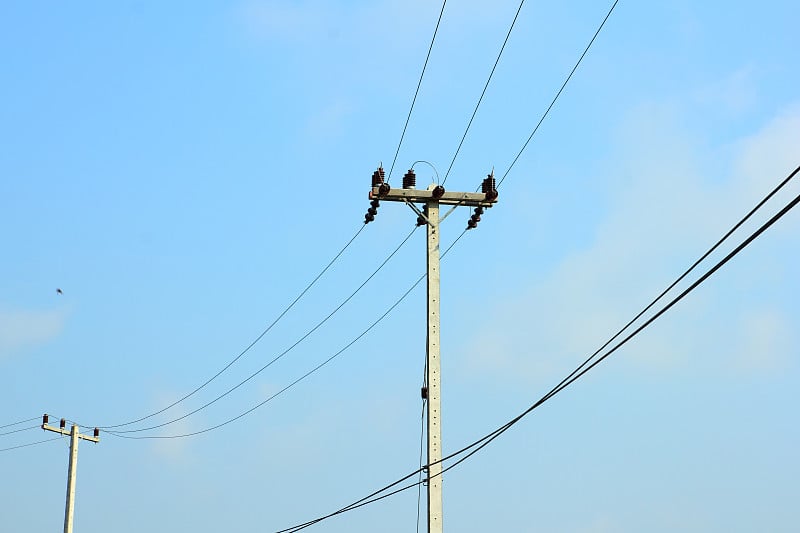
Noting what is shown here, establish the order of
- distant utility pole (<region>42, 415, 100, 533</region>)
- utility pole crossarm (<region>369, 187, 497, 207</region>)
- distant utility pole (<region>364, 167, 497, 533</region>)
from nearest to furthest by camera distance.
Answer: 1. distant utility pole (<region>364, 167, 497, 533</region>)
2. utility pole crossarm (<region>369, 187, 497, 207</region>)
3. distant utility pole (<region>42, 415, 100, 533</region>)

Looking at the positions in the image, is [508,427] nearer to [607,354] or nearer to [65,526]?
[607,354]

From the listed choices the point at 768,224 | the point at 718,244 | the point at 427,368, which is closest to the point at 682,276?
the point at 718,244

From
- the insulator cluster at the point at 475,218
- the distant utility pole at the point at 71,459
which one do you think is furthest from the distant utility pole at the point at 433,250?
the distant utility pole at the point at 71,459

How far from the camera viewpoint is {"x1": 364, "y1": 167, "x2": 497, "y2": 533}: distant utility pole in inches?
771

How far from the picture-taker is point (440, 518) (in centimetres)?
1933

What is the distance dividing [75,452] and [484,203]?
1000 inches

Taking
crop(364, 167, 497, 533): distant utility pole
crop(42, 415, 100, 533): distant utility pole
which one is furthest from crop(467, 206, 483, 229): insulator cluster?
crop(42, 415, 100, 533): distant utility pole

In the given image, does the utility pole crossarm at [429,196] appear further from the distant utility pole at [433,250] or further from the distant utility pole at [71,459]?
the distant utility pole at [71,459]

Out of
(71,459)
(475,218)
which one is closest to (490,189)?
(475,218)

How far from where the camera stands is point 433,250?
20.6m

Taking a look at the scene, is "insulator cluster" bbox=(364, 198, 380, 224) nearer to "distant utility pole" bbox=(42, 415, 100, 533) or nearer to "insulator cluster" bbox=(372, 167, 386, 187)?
"insulator cluster" bbox=(372, 167, 386, 187)

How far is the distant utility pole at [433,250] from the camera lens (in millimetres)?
19578

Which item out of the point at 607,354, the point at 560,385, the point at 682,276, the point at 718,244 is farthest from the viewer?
the point at 560,385

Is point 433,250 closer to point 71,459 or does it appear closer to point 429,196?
point 429,196
